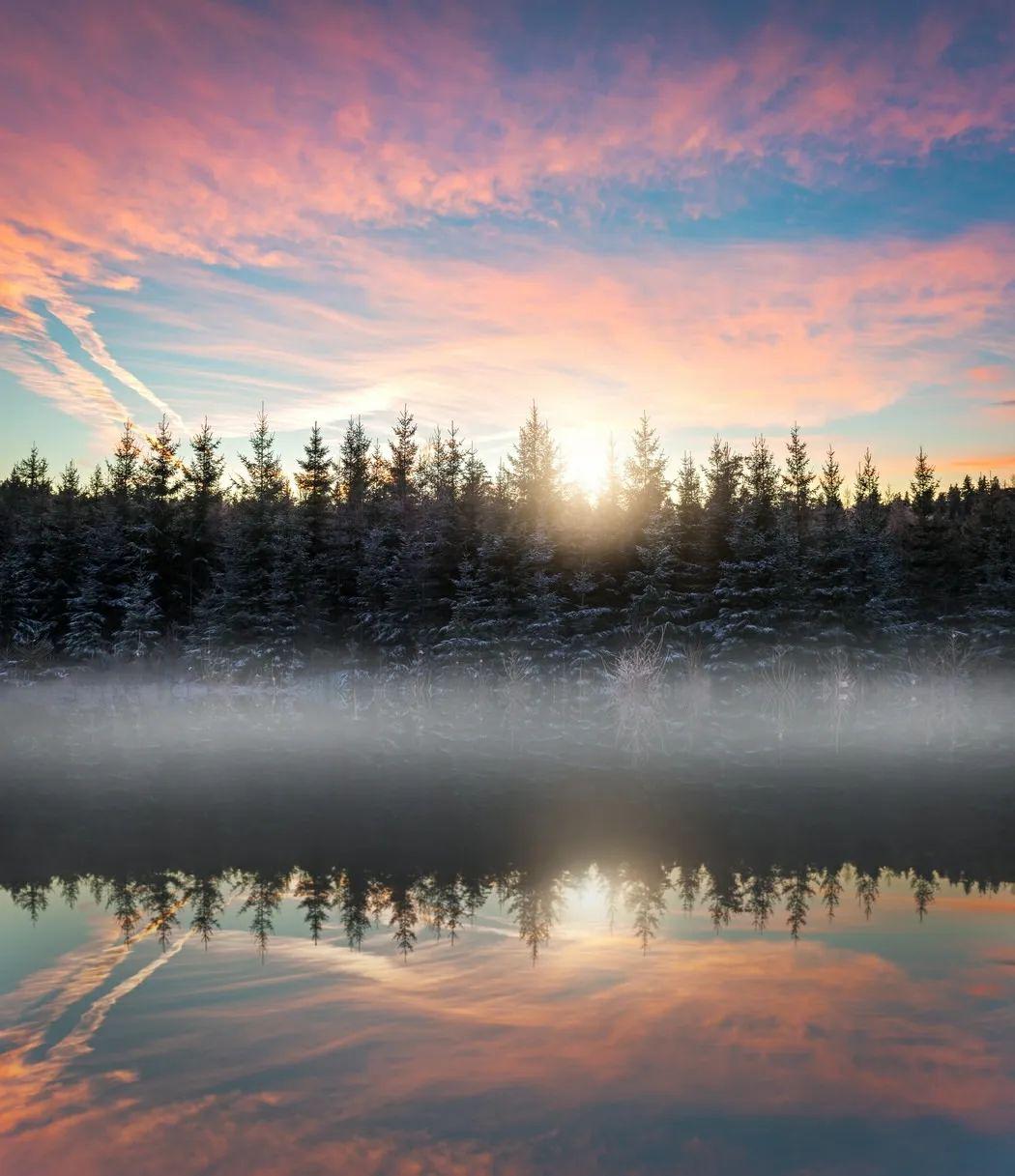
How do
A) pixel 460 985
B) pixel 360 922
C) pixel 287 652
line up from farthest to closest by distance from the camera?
pixel 287 652 → pixel 360 922 → pixel 460 985

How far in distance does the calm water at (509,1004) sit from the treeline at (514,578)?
2194cm

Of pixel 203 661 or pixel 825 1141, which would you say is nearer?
pixel 825 1141

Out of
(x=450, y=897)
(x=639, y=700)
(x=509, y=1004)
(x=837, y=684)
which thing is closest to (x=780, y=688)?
(x=837, y=684)

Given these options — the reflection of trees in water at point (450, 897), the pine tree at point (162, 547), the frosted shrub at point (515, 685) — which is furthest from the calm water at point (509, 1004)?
the pine tree at point (162, 547)

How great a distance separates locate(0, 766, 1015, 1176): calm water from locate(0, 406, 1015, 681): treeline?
21937 mm

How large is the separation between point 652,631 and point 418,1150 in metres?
31.9

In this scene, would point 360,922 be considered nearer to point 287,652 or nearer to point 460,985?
point 460,985

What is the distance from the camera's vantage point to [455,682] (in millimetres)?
38219

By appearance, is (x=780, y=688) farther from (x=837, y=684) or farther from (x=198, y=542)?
(x=198, y=542)

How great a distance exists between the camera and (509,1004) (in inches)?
345

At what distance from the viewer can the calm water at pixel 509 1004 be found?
628 centimetres

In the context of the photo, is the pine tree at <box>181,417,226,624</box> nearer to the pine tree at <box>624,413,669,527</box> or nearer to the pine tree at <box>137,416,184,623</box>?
the pine tree at <box>137,416,184,623</box>

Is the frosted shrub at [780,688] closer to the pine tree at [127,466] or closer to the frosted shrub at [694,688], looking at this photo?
the frosted shrub at [694,688]

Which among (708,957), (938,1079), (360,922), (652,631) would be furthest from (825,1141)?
(652,631)
